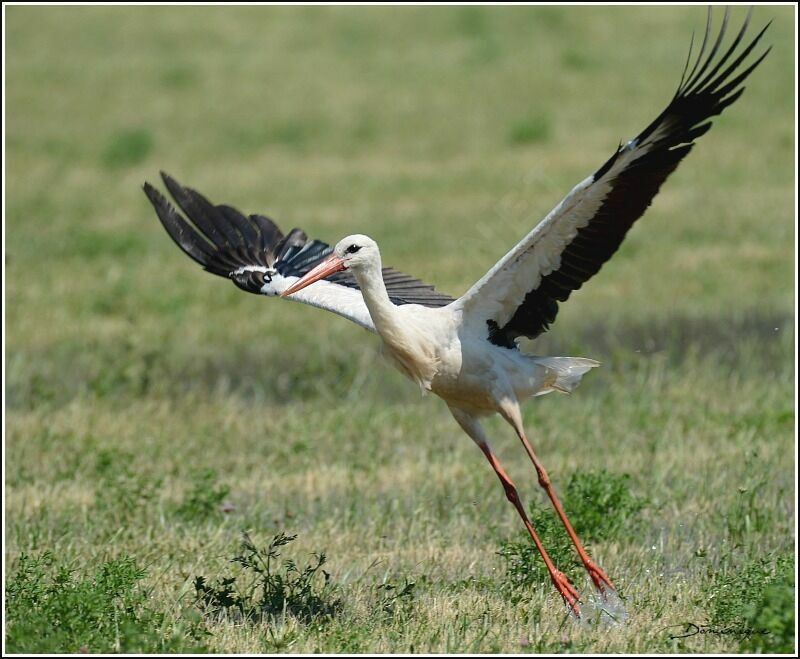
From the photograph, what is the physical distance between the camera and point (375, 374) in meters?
9.01

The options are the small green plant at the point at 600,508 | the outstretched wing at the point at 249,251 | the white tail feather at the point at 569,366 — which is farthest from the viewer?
the outstretched wing at the point at 249,251

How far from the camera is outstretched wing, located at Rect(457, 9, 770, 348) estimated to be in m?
4.88

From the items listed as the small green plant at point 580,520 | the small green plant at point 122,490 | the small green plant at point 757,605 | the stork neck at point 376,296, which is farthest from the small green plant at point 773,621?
the small green plant at point 122,490

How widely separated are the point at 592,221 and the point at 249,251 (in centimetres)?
228

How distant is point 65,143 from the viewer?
54.2ft

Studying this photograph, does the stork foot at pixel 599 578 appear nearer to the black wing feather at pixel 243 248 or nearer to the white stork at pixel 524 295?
the white stork at pixel 524 295

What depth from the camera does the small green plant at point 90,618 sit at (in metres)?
4.48

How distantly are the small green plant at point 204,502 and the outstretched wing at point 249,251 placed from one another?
39.0 inches

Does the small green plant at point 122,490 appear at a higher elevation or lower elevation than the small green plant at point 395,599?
higher

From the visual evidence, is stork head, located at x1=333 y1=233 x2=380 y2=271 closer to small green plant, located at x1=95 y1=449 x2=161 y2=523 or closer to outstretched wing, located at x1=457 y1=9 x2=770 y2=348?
outstretched wing, located at x1=457 y1=9 x2=770 y2=348

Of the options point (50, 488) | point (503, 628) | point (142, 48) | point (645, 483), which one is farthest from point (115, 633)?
point (142, 48)

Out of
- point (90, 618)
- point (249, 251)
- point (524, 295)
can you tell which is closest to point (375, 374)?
point (249, 251)

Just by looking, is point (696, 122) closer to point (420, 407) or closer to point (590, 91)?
point (420, 407)

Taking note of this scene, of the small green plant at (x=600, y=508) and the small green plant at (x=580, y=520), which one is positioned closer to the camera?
the small green plant at (x=580, y=520)
